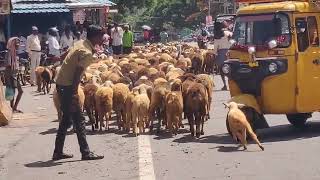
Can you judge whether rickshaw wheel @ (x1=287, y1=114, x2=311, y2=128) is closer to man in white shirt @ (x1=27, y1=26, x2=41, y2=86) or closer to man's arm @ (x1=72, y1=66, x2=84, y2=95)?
man's arm @ (x1=72, y1=66, x2=84, y2=95)

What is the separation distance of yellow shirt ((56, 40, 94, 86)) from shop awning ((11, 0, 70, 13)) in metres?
19.9

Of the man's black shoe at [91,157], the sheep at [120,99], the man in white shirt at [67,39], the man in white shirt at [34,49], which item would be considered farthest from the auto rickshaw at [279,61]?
the man in white shirt at [67,39]

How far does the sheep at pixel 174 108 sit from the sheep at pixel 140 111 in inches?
16.8

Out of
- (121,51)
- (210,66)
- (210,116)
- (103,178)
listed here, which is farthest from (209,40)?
(103,178)

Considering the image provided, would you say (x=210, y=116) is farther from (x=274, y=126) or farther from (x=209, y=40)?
(x=209, y=40)

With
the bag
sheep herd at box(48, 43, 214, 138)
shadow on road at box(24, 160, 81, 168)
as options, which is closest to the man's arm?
shadow on road at box(24, 160, 81, 168)

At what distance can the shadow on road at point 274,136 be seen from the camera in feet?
38.5

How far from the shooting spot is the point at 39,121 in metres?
15.7

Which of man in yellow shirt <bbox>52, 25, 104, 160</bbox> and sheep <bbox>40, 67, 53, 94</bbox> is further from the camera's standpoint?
Answer: sheep <bbox>40, 67, 53, 94</bbox>

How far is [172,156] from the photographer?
34.1 ft

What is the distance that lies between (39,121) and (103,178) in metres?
7.02

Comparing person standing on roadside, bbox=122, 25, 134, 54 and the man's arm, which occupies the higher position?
the man's arm

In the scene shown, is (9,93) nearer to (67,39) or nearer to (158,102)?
(158,102)

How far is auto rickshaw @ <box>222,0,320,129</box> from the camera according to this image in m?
11.5
